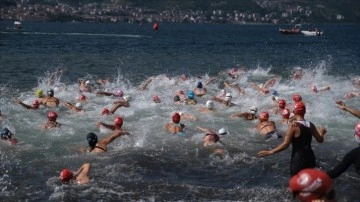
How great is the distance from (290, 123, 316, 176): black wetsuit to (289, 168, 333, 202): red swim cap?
431 cm

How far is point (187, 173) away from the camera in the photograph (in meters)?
12.8

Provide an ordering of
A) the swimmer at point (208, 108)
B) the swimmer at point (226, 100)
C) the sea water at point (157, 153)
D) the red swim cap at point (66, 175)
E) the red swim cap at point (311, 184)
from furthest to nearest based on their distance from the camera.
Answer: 1. the swimmer at point (226, 100)
2. the swimmer at point (208, 108)
3. the sea water at point (157, 153)
4. the red swim cap at point (66, 175)
5. the red swim cap at point (311, 184)

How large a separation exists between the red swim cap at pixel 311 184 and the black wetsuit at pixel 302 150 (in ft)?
14.1

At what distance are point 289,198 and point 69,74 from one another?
2846cm

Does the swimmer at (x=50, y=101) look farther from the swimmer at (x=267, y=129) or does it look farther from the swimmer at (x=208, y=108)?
the swimmer at (x=267, y=129)

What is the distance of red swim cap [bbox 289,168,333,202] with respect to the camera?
187 inches

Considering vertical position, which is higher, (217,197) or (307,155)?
(307,155)

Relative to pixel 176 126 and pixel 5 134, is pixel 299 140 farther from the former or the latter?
pixel 5 134

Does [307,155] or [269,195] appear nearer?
[307,155]

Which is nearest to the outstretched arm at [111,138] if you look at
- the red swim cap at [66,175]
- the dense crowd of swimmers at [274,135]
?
the dense crowd of swimmers at [274,135]

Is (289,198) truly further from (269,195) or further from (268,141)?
(268,141)

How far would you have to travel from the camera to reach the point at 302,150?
9234mm

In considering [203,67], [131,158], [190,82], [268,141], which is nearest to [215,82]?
[190,82]

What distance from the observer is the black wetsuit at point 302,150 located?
910cm
